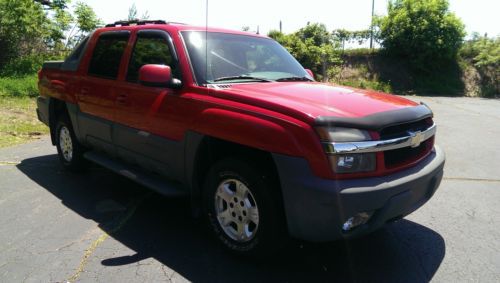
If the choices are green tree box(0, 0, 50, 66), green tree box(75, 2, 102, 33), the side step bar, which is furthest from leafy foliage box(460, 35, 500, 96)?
the side step bar

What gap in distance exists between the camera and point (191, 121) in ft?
11.9

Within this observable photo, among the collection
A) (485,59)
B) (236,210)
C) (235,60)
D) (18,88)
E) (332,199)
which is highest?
(485,59)

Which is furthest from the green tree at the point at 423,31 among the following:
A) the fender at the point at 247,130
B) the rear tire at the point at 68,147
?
the fender at the point at 247,130

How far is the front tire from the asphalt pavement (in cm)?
18

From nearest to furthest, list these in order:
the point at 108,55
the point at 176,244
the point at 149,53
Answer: the point at 176,244 → the point at 149,53 → the point at 108,55

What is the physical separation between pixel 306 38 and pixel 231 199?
20937 mm

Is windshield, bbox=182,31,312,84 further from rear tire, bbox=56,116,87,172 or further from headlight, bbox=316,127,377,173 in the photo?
rear tire, bbox=56,116,87,172

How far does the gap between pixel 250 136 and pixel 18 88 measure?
11.5 meters

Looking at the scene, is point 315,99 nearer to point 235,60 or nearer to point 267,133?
point 267,133

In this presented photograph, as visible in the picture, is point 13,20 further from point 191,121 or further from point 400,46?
point 400,46

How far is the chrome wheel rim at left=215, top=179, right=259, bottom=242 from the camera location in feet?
10.8

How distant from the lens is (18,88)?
1234 cm

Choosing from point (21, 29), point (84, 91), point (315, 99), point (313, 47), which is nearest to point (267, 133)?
point (315, 99)

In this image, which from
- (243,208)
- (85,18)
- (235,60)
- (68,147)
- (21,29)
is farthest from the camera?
(85,18)
